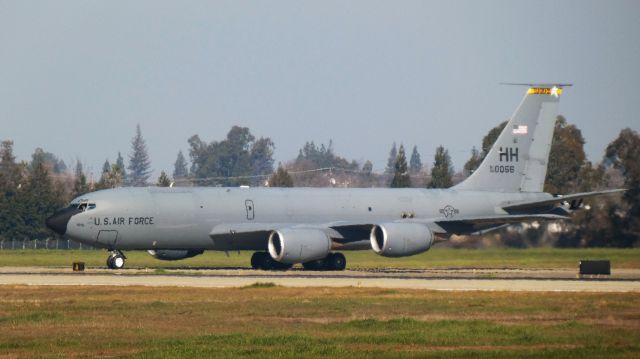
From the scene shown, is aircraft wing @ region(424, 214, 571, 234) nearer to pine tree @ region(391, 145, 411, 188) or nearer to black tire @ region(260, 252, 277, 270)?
black tire @ region(260, 252, 277, 270)

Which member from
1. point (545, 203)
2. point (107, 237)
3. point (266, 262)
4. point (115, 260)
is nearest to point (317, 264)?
point (266, 262)

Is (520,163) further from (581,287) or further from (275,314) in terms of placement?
(275,314)

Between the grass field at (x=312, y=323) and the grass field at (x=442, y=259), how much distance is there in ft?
83.9

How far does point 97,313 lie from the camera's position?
3541 centimetres

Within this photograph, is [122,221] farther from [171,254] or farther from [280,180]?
[280,180]

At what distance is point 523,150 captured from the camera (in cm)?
6956

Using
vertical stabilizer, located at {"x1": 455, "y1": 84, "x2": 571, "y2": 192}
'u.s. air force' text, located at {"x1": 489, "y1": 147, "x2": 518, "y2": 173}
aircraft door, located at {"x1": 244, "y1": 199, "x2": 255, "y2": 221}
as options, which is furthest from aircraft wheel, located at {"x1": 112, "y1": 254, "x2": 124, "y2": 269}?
'u.s. air force' text, located at {"x1": 489, "y1": 147, "x2": 518, "y2": 173}

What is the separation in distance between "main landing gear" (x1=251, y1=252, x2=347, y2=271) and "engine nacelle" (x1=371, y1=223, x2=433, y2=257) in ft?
8.99

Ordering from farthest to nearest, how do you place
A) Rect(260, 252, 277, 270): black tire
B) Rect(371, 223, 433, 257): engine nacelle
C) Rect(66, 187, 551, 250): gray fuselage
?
1. Rect(260, 252, 277, 270): black tire
2. Rect(66, 187, 551, 250): gray fuselage
3. Rect(371, 223, 433, 257): engine nacelle

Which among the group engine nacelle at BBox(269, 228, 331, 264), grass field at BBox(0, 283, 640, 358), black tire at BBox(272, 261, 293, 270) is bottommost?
grass field at BBox(0, 283, 640, 358)

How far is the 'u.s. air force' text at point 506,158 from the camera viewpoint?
68938mm

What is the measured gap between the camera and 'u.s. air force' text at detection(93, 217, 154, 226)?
58625 millimetres

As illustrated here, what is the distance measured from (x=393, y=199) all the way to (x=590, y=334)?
36.2 meters

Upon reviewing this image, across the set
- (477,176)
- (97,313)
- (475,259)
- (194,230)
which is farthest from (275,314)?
(475,259)
